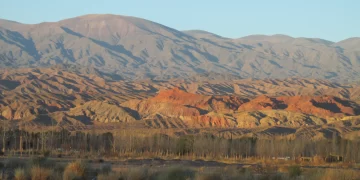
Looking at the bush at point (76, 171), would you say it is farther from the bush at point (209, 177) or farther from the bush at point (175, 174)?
the bush at point (209, 177)

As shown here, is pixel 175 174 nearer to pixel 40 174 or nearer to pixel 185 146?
pixel 40 174

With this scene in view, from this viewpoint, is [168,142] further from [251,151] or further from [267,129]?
[267,129]

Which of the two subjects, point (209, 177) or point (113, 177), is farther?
point (209, 177)

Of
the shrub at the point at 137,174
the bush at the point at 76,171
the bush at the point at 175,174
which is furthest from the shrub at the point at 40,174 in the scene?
the bush at the point at 175,174

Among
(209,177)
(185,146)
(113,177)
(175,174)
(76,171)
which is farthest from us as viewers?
(185,146)

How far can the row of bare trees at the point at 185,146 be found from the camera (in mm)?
73438

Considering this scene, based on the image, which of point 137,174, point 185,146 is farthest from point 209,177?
point 185,146

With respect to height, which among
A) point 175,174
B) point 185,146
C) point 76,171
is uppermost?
point 76,171

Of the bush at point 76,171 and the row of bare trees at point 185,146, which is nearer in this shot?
the bush at point 76,171

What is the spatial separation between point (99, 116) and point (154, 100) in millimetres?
20339

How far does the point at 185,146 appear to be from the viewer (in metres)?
77.5

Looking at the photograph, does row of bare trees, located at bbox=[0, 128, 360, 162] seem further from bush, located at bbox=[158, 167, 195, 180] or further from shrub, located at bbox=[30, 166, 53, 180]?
shrub, located at bbox=[30, 166, 53, 180]

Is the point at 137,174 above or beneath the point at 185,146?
above

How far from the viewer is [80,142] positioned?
83312 mm
